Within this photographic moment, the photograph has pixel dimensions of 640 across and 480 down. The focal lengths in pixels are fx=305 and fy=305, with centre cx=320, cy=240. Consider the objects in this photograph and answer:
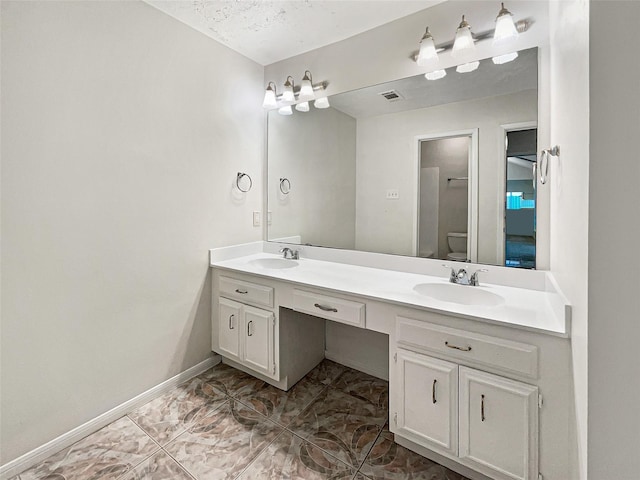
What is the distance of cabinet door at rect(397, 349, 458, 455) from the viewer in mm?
1303

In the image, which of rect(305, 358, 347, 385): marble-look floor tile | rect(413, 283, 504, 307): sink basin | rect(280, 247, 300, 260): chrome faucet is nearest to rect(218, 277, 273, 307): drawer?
rect(280, 247, 300, 260): chrome faucet

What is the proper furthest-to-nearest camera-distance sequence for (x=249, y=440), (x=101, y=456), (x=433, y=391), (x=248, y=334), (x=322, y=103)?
(x=322, y=103) → (x=248, y=334) → (x=249, y=440) → (x=101, y=456) → (x=433, y=391)

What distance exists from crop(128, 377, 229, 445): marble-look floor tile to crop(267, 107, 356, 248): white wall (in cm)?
124

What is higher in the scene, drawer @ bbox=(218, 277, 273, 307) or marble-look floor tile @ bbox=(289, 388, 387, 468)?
drawer @ bbox=(218, 277, 273, 307)

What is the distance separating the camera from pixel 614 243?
2.29ft

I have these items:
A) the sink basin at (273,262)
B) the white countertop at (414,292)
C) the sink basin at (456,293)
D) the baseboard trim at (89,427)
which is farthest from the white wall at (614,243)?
the baseboard trim at (89,427)

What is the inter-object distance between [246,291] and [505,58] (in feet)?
6.55

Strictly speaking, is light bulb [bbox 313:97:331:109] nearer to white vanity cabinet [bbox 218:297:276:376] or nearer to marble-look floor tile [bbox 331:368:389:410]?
white vanity cabinet [bbox 218:297:276:376]

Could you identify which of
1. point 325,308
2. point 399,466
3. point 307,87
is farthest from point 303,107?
point 399,466

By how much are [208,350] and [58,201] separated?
1359mm

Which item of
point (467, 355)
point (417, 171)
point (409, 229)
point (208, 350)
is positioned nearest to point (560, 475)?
point (467, 355)

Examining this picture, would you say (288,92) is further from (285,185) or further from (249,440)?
(249,440)

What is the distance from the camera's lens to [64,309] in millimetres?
1517

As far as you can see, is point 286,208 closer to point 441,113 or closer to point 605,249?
point 441,113
